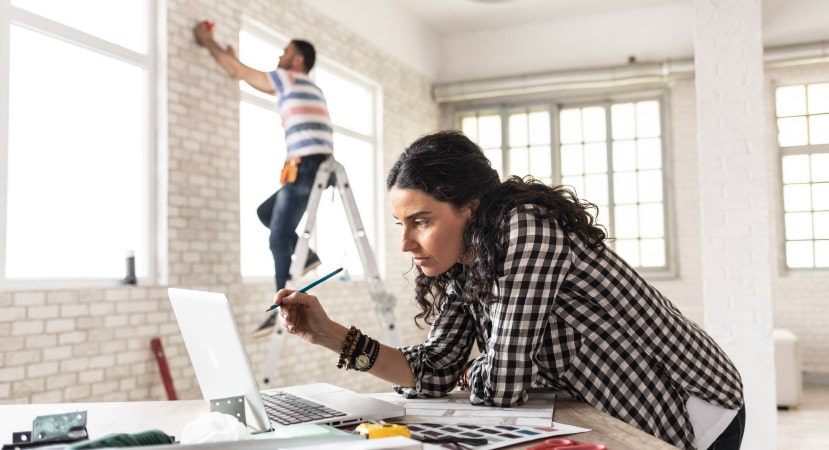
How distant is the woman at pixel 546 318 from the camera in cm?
160

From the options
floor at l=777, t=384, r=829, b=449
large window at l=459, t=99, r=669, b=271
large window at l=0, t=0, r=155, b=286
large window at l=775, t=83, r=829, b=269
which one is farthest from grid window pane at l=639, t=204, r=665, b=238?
large window at l=0, t=0, r=155, b=286

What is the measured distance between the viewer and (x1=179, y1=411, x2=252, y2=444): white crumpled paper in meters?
0.97

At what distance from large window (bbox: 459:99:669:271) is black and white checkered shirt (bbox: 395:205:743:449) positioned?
706 cm

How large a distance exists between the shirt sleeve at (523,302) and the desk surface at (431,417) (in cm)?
5

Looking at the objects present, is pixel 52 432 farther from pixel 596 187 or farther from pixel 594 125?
pixel 594 125

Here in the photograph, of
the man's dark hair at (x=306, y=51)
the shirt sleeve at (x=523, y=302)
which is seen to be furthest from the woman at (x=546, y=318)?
the man's dark hair at (x=306, y=51)

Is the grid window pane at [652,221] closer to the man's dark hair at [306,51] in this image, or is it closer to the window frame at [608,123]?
the window frame at [608,123]

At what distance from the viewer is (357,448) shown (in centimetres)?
94

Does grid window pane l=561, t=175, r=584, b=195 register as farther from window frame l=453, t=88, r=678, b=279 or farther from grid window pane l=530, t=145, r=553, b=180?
grid window pane l=530, t=145, r=553, b=180

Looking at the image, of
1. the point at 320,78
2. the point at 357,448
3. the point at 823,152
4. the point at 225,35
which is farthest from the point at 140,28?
the point at 823,152

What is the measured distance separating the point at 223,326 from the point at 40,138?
309 cm

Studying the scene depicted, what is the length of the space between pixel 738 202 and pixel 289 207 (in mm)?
2842

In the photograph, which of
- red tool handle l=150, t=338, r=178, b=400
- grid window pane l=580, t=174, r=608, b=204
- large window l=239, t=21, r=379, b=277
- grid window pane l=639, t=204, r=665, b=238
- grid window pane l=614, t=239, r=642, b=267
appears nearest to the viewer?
red tool handle l=150, t=338, r=178, b=400

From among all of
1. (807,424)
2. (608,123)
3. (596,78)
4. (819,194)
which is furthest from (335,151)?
(819,194)
